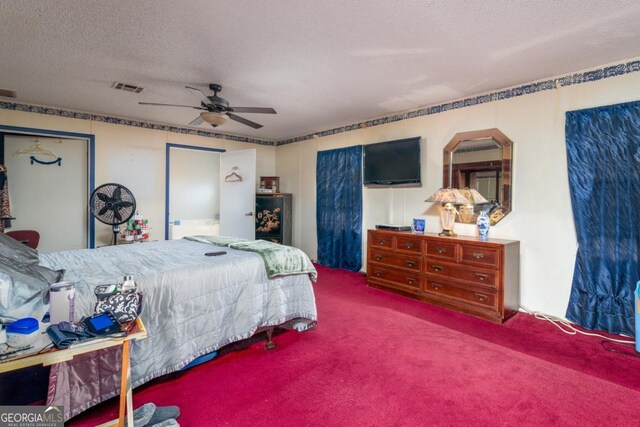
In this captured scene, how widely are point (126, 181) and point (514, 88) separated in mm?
5109

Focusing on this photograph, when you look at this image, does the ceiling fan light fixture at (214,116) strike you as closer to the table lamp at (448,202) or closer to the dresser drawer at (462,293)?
the table lamp at (448,202)

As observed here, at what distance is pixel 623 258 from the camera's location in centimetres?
262

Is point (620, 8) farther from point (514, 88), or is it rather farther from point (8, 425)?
point (8, 425)

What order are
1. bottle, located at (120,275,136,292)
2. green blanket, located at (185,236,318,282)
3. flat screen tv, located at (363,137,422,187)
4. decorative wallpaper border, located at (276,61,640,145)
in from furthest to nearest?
1. flat screen tv, located at (363,137,422,187)
2. decorative wallpaper border, located at (276,61,640,145)
3. green blanket, located at (185,236,318,282)
4. bottle, located at (120,275,136,292)

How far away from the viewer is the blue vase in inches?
127

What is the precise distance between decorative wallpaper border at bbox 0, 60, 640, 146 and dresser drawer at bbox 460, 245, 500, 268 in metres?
1.65

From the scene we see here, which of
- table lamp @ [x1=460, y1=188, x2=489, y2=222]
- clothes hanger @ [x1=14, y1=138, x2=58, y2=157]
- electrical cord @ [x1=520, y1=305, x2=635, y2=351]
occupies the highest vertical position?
clothes hanger @ [x1=14, y1=138, x2=58, y2=157]

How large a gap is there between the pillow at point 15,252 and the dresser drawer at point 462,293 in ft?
11.0

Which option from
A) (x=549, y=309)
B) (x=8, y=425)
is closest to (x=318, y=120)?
(x=549, y=309)

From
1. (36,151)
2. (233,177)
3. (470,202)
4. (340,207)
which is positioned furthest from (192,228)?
(470,202)

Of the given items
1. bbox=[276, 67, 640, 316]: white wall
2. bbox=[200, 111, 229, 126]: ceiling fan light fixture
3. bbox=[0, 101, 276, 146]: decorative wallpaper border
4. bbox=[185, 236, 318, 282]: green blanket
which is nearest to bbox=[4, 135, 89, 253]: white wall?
bbox=[0, 101, 276, 146]: decorative wallpaper border

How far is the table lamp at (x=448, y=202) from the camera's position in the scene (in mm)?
3383

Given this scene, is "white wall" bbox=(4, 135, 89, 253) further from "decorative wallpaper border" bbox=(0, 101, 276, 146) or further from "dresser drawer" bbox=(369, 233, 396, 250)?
"dresser drawer" bbox=(369, 233, 396, 250)

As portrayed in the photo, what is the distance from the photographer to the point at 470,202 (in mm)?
3502
